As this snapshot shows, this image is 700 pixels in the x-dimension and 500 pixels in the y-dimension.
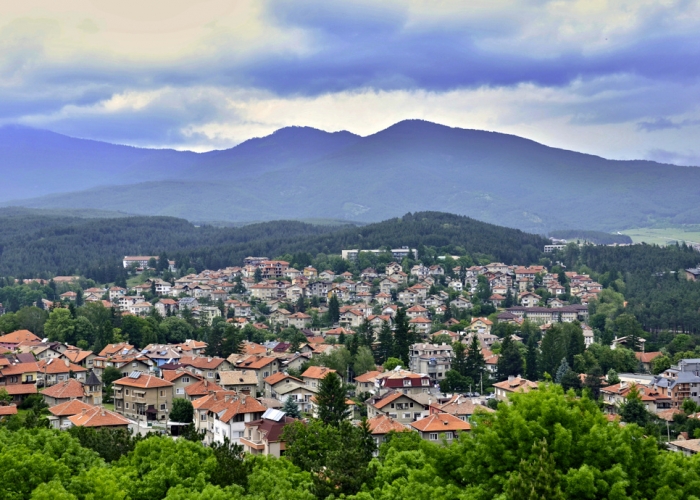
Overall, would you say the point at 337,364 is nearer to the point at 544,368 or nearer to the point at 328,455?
the point at 544,368

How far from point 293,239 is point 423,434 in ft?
357

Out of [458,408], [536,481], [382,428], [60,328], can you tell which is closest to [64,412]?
[382,428]

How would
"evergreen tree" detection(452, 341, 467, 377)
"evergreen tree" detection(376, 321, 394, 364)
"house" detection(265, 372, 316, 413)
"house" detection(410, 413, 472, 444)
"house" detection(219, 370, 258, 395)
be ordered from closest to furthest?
"house" detection(410, 413, 472, 444) → "house" detection(265, 372, 316, 413) → "house" detection(219, 370, 258, 395) → "evergreen tree" detection(452, 341, 467, 377) → "evergreen tree" detection(376, 321, 394, 364)

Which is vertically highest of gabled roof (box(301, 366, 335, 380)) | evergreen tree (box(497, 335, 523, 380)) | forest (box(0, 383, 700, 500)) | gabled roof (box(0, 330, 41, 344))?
forest (box(0, 383, 700, 500))

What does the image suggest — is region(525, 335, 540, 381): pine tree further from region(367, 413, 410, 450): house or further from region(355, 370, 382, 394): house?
region(367, 413, 410, 450): house

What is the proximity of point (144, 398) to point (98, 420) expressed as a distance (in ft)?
23.3

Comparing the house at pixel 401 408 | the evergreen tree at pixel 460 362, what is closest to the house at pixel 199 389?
the house at pixel 401 408

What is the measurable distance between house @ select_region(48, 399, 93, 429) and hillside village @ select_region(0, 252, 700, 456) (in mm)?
57

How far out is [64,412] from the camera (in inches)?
1505

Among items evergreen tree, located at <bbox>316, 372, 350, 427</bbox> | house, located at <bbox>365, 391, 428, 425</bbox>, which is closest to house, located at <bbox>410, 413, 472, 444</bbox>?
evergreen tree, located at <bbox>316, 372, 350, 427</bbox>

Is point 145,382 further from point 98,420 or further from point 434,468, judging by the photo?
point 434,468

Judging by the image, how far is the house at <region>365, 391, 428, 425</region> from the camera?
138ft

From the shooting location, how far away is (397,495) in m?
20.9

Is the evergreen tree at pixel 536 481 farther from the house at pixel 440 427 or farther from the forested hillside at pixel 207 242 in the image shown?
the forested hillside at pixel 207 242
